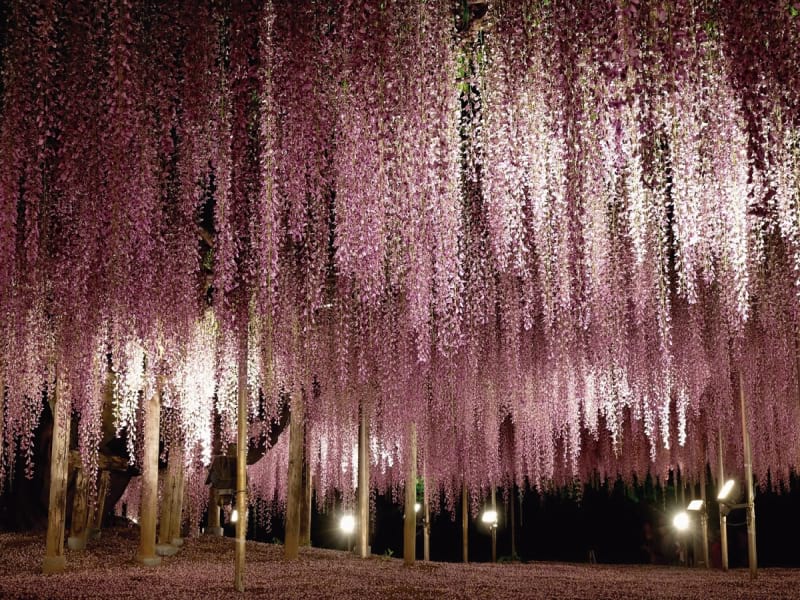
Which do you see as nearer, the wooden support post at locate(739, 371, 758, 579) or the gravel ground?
the gravel ground

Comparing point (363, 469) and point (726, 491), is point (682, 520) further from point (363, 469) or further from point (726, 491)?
point (363, 469)

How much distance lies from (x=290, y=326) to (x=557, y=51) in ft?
16.0

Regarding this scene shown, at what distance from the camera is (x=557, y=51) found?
12.3 ft

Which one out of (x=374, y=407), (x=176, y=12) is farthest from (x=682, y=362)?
(x=176, y=12)

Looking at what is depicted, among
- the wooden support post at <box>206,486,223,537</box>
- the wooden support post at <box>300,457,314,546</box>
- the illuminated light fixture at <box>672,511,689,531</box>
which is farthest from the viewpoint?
the wooden support post at <box>206,486,223,537</box>

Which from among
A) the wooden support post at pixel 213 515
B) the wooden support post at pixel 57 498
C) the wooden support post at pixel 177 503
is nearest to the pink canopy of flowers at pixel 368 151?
the wooden support post at pixel 57 498

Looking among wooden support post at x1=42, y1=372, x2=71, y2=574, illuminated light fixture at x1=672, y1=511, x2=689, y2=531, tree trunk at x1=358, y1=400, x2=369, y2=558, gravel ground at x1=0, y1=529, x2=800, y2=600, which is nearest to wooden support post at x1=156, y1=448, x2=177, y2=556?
gravel ground at x1=0, y1=529, x2=800, y2=600

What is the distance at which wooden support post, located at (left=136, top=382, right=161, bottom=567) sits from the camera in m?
7.72

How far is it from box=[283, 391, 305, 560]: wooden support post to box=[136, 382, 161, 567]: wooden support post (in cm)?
158

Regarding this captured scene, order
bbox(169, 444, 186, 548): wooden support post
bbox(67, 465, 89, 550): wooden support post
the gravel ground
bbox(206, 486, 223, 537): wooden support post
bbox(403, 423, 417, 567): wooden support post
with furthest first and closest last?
bbox(206, 486, 223, 537): wooden support post
bbox(169, 444, 186, 548): wooden support post
bbox(67, 465, 89, 550): wooden support post
bbox(403, 423, 417, 567): wooden support post
the gravel ground

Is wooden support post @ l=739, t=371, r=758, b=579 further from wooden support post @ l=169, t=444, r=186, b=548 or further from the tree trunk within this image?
wooden support post @ l=169, t=444, r=186, b=548

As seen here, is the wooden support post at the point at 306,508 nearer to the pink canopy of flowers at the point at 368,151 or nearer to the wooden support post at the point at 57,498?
the wooden support post at the point at 57,498

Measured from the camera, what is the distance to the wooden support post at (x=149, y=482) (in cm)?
772

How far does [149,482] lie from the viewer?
Result: 25.3 ft
